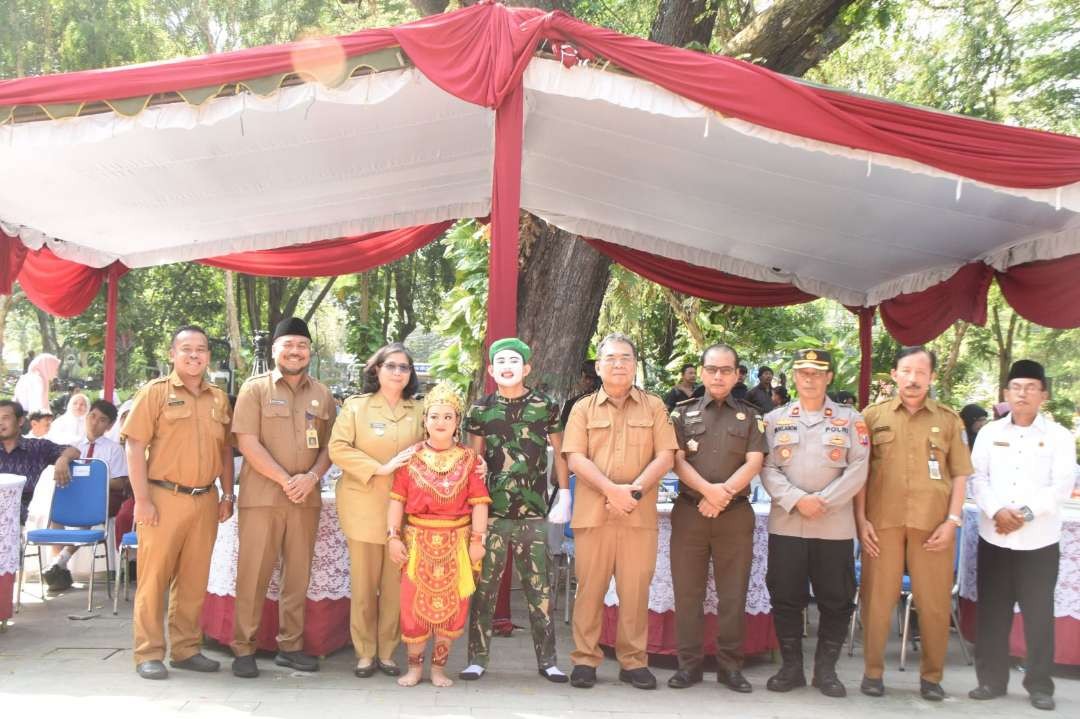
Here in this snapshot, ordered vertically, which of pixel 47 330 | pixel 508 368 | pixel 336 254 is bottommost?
pixel 508 368

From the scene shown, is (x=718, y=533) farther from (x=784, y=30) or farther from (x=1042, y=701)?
(x=784, y=30)

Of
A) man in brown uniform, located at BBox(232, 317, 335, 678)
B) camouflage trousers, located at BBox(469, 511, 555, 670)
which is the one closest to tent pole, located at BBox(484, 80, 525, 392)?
camouflage trousers, located at BBox(469, 511, 555, 670)

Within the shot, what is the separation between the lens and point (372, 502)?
4164 mm

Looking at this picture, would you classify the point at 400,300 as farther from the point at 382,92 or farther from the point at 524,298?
the point at 382,92

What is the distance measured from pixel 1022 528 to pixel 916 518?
564mm

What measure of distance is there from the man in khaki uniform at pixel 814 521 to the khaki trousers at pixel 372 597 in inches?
73.6

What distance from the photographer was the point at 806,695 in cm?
418

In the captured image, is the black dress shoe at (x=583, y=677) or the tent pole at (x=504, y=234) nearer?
the black dress shoe at (x=583, y=677)

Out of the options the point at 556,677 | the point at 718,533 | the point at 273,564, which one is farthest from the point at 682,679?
the point at 273,564

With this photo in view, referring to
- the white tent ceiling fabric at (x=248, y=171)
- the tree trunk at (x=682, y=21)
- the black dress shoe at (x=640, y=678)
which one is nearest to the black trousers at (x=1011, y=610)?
the black dress shoe at (x=640, y=678)

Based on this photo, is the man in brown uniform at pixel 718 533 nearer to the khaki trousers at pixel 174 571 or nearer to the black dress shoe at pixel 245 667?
the black dress shoe at pixel 245 667

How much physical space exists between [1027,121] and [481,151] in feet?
37.6

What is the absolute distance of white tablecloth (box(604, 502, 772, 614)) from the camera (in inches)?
179

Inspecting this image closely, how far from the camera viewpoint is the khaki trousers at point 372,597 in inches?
164
